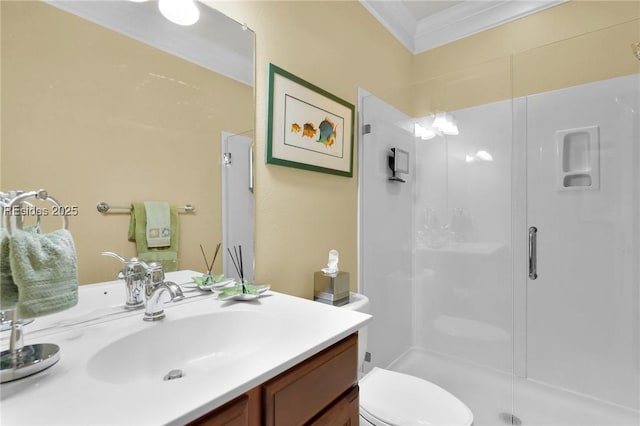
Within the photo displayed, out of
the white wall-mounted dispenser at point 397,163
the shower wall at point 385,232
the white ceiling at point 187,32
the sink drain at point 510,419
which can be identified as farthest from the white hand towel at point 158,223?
the sink drain at point 510,419

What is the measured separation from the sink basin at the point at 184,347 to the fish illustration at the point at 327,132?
93cm

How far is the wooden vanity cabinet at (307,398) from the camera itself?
0.61 meters

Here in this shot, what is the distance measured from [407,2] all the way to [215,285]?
2.16 meters

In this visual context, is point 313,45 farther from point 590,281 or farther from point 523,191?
point 590,281

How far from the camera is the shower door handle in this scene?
1.94 m

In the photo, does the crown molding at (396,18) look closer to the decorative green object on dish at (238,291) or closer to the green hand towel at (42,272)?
the decorative green object on dish at (238,291)

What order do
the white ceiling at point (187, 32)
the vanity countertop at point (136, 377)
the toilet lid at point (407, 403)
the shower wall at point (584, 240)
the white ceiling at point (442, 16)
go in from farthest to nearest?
the white ceiling at point (442, 16)
the shower wall at point (584, 240)
the toilet lid at point (407, 403)
the white ceiling at point (187, 32)
the vanity countertop at point (136, 377)

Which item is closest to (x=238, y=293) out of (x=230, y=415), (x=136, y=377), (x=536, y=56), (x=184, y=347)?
(x=184, y=347)

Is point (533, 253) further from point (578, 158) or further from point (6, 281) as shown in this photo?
point (6, 281)

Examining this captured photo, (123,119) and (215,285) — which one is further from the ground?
(123,119)

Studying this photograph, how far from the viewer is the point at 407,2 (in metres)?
2.11

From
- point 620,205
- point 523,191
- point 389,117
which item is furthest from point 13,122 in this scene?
point 620,205

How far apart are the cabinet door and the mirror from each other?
0.63 metres

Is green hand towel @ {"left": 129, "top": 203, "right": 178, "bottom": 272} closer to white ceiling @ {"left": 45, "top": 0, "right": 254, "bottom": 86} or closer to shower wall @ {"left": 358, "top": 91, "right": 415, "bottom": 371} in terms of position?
white ceiling @ {"left": 45, "top": 0, "right": 254, "bottom": 86}
